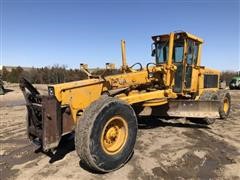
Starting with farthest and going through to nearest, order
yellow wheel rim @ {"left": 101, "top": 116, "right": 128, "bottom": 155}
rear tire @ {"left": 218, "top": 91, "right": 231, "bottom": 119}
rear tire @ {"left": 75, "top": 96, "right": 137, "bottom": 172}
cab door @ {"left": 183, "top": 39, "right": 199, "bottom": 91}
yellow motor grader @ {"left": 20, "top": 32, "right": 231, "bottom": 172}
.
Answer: rear tire @ {"left": 218, "top": 91, "right": 231, "bottom": 119} → cab door @ {"left": 183, "top": 39, "right": 199, "bottom": 91} → yellow wheel rim @ {"left": 101, "top": 116, "right": 128, "bottom": 155} → yellow motor grader @ {"left": 20, "top": 32, "right": 231, "bottom": 172} → rear tire @ {"left": 75, "top": 96, "right": 137, "bottom": 172}

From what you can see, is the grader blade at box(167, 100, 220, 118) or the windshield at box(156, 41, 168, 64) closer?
Answer: the grader blade at box(167, 100, 220, 118)

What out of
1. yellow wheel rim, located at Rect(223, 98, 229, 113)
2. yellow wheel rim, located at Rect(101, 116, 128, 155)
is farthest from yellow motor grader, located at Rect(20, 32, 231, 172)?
yellow wheel rim, located at Rect(223, 98, 229, 113)

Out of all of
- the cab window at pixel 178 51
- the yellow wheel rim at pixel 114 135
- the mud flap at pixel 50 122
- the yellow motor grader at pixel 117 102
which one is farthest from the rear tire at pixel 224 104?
the mud flap at pixel 50 122

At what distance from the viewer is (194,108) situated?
8.16m

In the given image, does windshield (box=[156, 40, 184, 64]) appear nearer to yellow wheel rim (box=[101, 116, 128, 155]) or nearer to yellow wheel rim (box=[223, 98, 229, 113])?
yellow wheel rim (box=[223, 98, 229, 113])

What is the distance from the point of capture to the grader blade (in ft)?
26.5

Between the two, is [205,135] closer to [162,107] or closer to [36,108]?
[162,107]

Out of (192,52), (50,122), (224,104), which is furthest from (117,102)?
(224,104)

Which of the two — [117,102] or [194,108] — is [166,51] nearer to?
[194,108]

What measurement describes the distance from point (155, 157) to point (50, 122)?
83.4 inches

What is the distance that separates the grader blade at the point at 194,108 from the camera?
808cm

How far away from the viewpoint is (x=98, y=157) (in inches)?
190

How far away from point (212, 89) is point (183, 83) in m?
2.19

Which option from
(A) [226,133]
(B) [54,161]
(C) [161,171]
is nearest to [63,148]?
(B) [54,161]
